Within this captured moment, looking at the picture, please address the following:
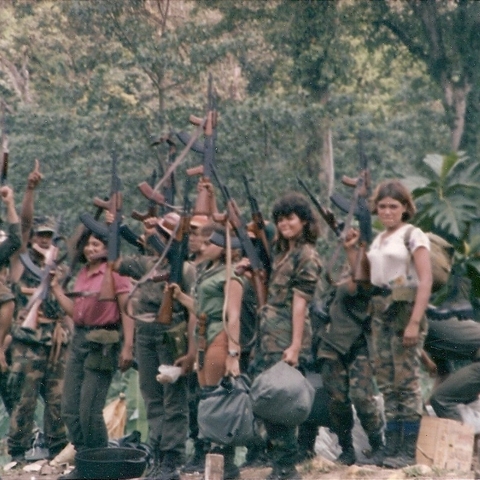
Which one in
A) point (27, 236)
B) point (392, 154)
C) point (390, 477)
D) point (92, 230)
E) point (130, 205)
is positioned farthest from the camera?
point (392, 154)

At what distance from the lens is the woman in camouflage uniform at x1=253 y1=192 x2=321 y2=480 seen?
6535 millimetres

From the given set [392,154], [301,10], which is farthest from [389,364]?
[392,154]

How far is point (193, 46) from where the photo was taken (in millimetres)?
18188

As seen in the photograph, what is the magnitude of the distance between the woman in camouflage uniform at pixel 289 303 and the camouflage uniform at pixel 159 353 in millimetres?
611

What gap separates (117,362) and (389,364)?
2117 mm

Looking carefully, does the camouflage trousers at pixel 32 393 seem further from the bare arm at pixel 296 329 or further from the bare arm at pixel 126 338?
the bare arm at pixel 296 329

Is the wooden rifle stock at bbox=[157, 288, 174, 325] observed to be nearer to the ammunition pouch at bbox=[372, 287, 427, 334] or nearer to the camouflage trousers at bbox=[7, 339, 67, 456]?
the ammunition pouch at bbox=[372, 287, 427, 334]

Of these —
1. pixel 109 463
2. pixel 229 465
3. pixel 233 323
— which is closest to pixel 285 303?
pixel 233 323

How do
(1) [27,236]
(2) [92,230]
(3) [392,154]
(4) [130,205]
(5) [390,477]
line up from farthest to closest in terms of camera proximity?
(3) [392,154], (4) [130,205], (1) [27,236], (2) [92,230], (5) [390,477]

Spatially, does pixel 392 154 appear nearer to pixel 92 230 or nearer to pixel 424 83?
pixel 424 83

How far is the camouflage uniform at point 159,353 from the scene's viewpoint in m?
7.02

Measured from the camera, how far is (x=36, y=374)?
824 cm

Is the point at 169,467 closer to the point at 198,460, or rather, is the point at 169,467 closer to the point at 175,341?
the point at 198,460

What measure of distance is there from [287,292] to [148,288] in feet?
3.65
